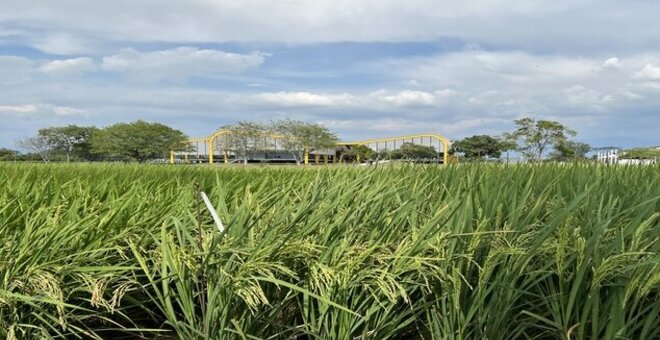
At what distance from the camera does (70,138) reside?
247 ft

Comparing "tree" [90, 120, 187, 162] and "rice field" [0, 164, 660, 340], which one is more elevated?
"tree" [90, 120, 187, 162]

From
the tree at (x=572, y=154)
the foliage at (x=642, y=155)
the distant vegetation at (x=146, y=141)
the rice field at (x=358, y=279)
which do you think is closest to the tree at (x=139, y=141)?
the distant vegetation at (x=146, y=141)

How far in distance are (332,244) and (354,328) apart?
11.4 inches

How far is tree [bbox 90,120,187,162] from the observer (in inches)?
2515

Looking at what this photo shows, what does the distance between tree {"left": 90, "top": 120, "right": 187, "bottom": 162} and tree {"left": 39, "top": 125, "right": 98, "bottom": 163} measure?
418 inches

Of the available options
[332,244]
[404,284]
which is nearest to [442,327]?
[404,284]

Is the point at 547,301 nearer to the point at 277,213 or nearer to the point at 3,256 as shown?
the point at 277,213

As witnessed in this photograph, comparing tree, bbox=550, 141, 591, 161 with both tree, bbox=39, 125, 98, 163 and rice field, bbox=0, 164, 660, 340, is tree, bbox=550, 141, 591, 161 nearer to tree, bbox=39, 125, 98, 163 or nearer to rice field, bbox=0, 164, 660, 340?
rice field, bbox=0, 164, 660, 340

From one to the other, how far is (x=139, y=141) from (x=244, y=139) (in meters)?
15.9

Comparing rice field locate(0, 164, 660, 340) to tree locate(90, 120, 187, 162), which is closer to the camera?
rice field locate(0, 164, 660, 340)

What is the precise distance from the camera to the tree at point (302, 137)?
7206 centimetres

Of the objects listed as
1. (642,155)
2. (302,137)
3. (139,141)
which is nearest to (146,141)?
(139,141)

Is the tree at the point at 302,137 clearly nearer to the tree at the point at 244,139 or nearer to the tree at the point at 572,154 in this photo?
the tree at the point at 244,139

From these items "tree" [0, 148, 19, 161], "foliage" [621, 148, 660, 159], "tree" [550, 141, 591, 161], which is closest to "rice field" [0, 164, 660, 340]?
"tree" [550, 141, 591, 161]
